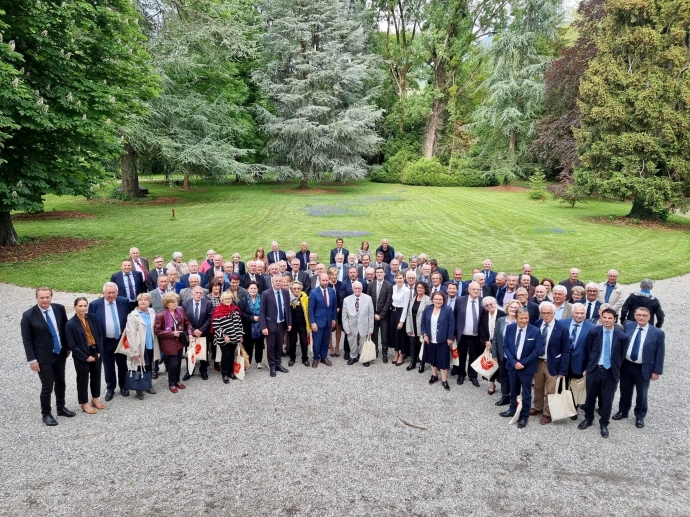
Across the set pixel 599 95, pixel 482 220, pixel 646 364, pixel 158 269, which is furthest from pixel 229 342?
pixel 599 95

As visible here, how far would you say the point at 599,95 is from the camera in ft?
74.1

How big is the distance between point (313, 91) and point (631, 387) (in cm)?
3398

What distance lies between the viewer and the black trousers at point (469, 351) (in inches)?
312

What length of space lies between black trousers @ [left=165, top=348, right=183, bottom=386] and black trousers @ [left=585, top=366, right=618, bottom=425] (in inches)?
244

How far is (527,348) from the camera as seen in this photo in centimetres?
654

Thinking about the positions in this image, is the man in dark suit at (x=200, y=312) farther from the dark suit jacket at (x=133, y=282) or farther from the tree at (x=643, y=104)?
the tree at (x=643, y=104)

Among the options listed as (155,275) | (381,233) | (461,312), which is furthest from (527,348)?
(381,233)

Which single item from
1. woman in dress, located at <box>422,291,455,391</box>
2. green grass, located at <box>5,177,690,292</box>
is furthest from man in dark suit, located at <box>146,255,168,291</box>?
woman in dress, located at <box>422,291,455,391</box>

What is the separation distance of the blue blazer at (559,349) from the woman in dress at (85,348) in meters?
6.46

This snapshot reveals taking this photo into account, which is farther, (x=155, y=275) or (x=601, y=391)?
(x=155, y=275)

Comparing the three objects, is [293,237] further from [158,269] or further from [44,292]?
[44,292]

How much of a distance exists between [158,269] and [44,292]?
3220 mm

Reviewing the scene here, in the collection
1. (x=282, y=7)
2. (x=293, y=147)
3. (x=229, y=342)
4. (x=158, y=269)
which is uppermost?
(x=282, y=7)

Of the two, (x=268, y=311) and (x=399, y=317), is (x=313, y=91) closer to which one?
(x=399, y=317)
